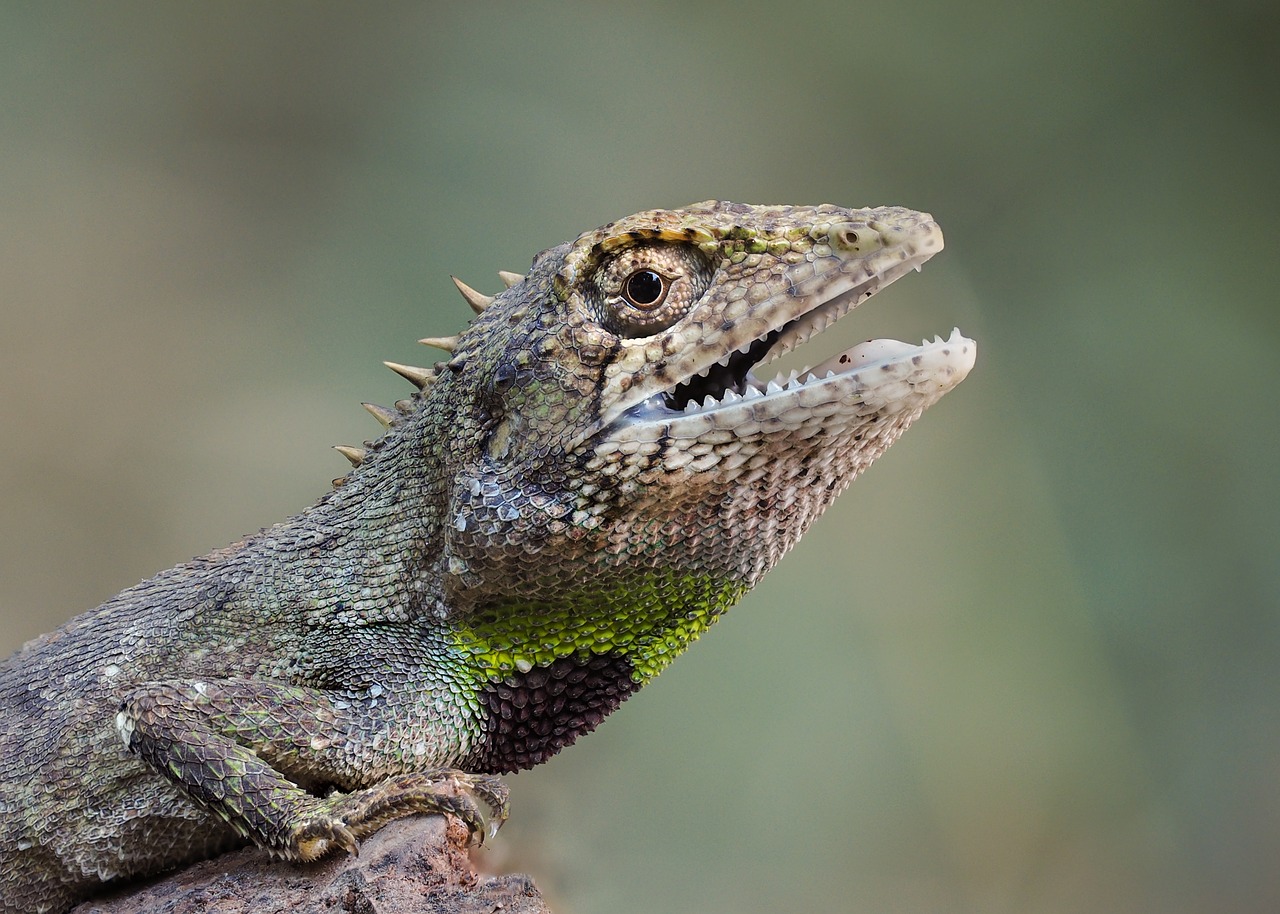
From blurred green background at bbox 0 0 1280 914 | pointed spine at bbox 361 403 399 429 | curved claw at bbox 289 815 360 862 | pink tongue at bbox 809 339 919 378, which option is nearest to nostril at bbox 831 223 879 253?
pink tongue at bbox 809 339 919 378

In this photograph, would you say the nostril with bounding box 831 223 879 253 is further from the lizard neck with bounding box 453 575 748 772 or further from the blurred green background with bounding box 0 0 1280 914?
the blurred green background with bounding box 0 0 1280 914

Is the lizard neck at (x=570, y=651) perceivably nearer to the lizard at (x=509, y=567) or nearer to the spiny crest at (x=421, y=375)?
the lizard at (x=509, y=567)

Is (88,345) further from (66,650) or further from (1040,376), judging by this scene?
(1040,376)

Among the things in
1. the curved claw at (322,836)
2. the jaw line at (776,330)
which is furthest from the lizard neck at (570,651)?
the curved claw at (322,836)

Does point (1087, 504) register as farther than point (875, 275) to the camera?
Yes

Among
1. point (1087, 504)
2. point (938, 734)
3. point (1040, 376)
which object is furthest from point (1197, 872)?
point (1040, 376)

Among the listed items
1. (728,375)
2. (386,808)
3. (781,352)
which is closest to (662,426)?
(728,375)
